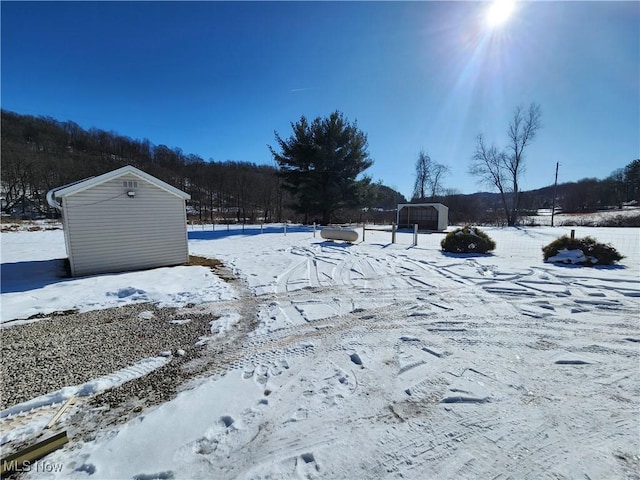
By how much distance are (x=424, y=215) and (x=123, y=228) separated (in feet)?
70.9

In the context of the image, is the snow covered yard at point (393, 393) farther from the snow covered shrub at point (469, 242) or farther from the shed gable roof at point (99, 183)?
the snow covered shrub at point (469, 242)

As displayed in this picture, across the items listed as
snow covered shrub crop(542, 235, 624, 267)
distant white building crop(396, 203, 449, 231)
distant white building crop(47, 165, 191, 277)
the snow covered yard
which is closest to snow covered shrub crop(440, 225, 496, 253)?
snow covered shrub crop(542, 235, 624, 267)

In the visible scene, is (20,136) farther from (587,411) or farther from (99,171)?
(587,411)

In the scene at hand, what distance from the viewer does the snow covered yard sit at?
1688mm

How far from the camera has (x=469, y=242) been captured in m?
9.67

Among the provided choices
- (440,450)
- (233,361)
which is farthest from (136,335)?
(440,450)

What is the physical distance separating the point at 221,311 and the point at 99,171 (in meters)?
43.9

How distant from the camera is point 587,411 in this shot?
2.08m

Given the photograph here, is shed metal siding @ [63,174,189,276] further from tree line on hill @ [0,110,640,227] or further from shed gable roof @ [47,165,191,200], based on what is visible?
tree line on hill @ [0,110,640,227]

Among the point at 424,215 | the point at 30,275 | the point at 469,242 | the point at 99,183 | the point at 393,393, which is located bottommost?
the point at 393,393

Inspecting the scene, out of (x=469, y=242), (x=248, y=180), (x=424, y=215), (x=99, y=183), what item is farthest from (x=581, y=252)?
(x=248, y=180)

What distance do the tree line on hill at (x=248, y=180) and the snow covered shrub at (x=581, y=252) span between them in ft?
48.6

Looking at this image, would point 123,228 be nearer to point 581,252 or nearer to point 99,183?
point 99,183

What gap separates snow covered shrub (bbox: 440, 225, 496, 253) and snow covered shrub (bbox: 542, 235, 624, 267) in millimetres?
1718
